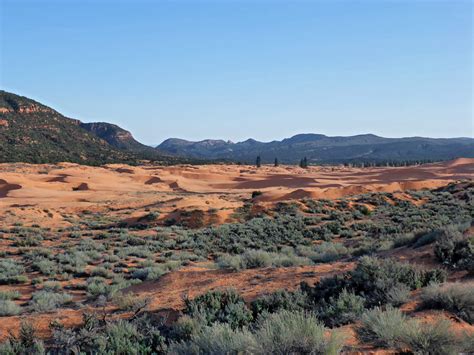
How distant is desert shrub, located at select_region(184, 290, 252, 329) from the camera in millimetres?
6098

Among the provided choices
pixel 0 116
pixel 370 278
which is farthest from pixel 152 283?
pixel 0 116

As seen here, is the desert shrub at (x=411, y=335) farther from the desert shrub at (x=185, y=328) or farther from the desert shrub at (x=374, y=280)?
the desert shrub at (x=185, y=328)

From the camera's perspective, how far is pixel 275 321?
4.60 metres

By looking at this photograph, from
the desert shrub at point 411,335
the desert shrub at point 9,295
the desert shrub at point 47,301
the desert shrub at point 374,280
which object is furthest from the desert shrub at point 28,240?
the desert shrub at point 411,335

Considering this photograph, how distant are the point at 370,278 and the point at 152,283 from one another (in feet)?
18.5

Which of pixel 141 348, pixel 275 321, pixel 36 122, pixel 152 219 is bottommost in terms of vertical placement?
pixel 152 219

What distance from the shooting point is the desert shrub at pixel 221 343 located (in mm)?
4109

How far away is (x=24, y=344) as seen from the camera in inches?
230

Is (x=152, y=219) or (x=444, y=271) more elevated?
(x=444, y=271)

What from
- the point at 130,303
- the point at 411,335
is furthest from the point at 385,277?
the point at 130,303

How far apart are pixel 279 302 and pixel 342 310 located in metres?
1.09

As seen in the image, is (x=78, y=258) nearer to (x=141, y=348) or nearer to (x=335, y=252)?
(x=335, y=252)

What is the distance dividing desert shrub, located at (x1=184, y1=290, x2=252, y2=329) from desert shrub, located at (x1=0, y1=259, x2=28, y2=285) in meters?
7.62

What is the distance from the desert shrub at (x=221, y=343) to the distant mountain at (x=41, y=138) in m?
80.3
